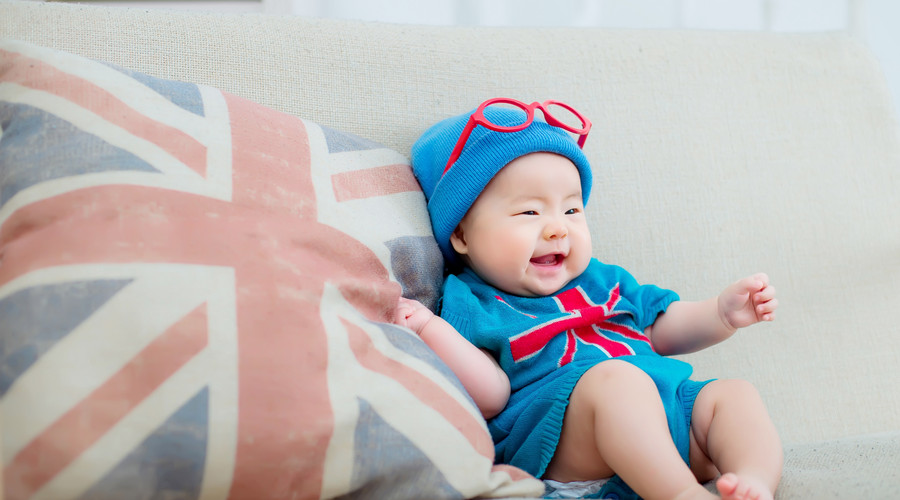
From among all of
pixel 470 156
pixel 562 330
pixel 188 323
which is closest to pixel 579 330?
pixel 562 330

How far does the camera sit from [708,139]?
1.29 meters

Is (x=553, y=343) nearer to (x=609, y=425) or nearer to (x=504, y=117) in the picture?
(x=609, y=425)

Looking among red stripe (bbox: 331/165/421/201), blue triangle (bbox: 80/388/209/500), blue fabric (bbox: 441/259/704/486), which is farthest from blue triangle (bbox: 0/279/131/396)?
blue fabric (bbox: 441/259/704/486)

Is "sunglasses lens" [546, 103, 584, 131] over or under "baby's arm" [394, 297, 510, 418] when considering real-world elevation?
over

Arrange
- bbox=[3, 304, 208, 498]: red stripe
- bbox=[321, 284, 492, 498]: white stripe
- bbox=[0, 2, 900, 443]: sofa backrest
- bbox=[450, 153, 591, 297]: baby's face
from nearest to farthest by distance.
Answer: bbox=[3, 304, 208, 498]: red stripe
bbox=[321, 284, 492, 498]: white stripe
bbox=[450, 153, 591, 297]: baby's face
bbox=[0, 2, 900, 443]: sofa backrest

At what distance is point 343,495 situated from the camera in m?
0.71

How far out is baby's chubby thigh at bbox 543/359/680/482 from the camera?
2.63 ft

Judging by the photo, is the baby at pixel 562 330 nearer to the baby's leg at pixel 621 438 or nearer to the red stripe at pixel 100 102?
the baby's leg at pixel 621 438

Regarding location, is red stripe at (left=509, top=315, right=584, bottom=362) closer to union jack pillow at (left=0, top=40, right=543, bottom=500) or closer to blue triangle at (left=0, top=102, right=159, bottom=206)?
union jack pillow at (left=0, top=40, right=543, bottom=500)

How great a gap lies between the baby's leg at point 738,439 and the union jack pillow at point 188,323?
23 cm

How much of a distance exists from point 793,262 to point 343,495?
90 centimetres

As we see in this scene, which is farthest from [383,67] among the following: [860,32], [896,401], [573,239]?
[860,32]

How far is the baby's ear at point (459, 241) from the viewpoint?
1.09 m

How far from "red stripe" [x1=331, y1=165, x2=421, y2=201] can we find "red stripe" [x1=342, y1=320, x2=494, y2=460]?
211mm
